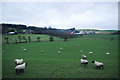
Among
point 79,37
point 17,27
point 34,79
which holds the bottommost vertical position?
point 34,79

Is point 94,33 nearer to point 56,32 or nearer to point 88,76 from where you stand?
point 56,32

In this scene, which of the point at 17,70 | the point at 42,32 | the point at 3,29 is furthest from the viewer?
the point at 42,32

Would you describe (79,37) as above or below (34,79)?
above

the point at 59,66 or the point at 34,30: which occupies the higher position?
the point at 34,30

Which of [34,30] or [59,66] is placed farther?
[34,30]

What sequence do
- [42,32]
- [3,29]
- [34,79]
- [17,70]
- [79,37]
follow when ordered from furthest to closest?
1. [42,32]
2. [79,37]
3. [3,29]
4. [17,70]
5. [34,79]

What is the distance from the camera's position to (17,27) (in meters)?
61.7

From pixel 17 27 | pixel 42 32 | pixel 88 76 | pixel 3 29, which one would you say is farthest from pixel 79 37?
pixel 88 76

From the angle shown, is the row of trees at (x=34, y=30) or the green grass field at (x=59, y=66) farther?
the row of trees at (x=34, y=30)

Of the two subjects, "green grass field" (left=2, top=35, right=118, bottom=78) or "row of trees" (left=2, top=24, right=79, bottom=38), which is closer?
"green grass field" (left=2, top=35, right=118, bottom=78)

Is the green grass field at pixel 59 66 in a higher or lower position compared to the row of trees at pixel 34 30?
lower

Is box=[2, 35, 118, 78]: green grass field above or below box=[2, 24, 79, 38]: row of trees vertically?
below

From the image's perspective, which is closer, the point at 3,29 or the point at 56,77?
the point at 56,77

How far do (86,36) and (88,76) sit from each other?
195ft
